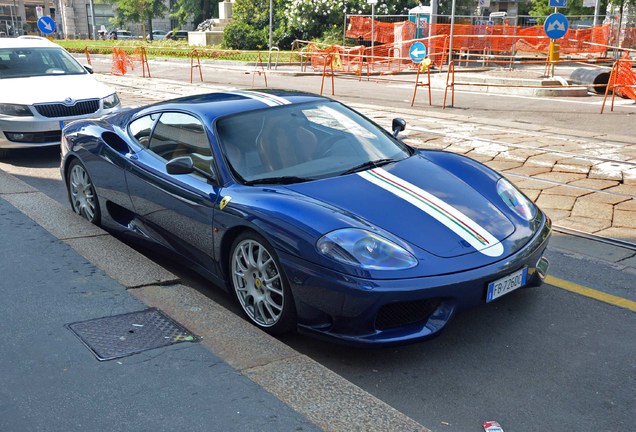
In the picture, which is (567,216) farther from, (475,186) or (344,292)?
(344,292)

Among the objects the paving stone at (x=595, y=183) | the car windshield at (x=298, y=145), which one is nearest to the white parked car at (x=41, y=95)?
the car windshield at (x=298, y=145)

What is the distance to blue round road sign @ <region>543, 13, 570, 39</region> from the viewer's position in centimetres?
1641

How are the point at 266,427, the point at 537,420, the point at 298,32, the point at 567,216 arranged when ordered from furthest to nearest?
the point at 298,32 < the point at 567,216 < the point at 537,420 < the point at 266,427

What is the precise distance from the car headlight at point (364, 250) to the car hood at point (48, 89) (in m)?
6.73

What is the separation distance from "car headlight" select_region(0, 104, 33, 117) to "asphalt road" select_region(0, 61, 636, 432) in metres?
5.32

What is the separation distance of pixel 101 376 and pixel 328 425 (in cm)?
112

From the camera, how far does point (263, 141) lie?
4484mm

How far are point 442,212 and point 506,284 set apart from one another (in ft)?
1.76

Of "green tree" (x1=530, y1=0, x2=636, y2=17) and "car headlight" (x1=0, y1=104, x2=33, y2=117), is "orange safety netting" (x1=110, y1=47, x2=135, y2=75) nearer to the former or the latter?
"car headlight" (x1=0, y1=104, x2=33, y2=117)

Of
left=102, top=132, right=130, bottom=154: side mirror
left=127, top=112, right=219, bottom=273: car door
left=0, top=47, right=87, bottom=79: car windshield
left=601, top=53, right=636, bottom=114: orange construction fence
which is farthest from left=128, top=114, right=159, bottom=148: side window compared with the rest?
left=601, top=53, right=636, bottom=114: orange construction fence

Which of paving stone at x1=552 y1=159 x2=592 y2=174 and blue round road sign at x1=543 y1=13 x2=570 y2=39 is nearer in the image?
Answer: paving stone at x1=552 y1=159 x2=592 y2=174

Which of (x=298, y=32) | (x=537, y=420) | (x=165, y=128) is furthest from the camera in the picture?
(x=298, y=32)

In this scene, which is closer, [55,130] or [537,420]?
[537,420]

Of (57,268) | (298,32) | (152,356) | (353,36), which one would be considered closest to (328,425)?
(152,356)
